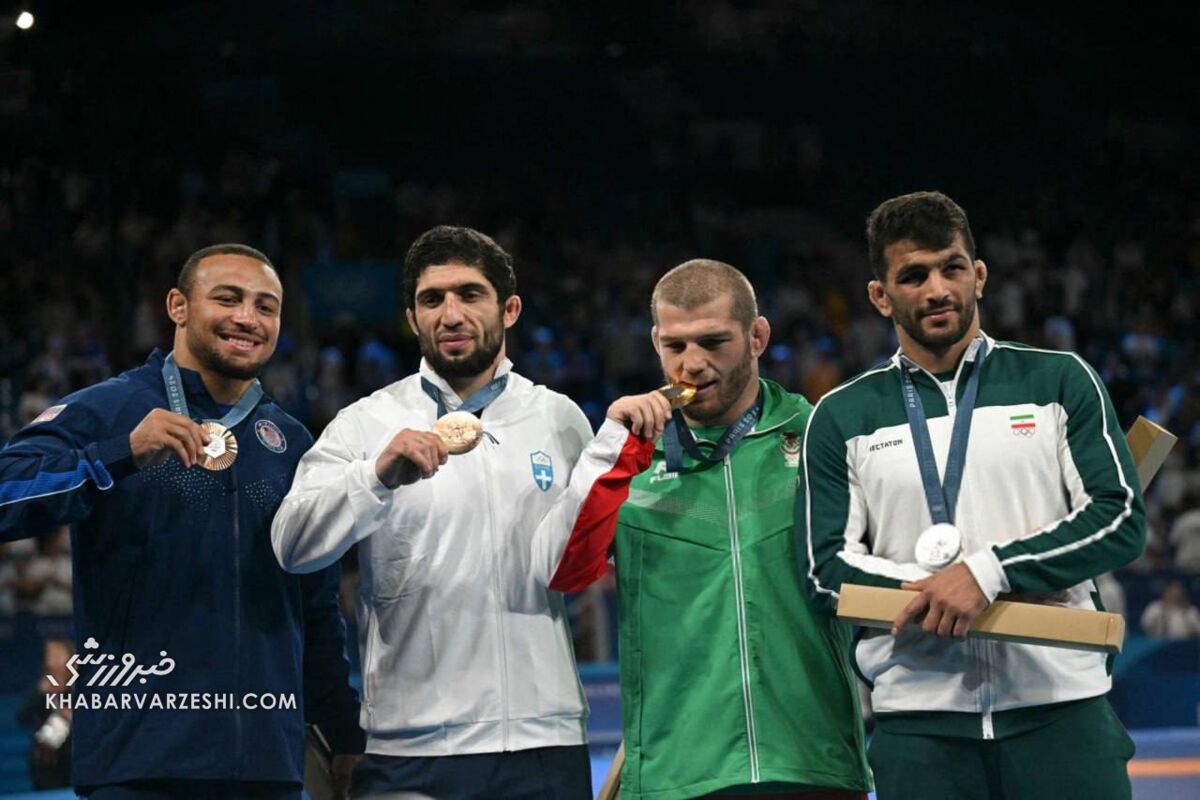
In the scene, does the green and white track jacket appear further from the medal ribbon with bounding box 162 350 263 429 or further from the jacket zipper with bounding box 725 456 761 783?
the medal ribbon with bounding box 162 350 263 429

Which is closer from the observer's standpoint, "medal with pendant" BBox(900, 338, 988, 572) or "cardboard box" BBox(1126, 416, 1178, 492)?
"medal with pendant" BBox(900, 338, 988, 572)

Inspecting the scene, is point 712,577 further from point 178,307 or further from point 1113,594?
point 1113,594

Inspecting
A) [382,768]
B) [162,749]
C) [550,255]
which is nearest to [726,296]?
[382,768]

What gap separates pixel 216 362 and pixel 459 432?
0.86 meters

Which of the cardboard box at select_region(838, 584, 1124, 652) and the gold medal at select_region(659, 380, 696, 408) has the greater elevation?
the gold medal at select_region(659, 380, 696, 408)

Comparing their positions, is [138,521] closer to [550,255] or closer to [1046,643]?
[1046,643]

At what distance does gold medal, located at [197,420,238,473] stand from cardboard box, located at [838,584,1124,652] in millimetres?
1608

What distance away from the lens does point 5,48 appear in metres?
13.8

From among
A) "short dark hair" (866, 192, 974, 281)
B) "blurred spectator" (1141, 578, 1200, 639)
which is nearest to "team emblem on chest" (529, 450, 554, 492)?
"short dark hair" (866, 192, 974, 281)

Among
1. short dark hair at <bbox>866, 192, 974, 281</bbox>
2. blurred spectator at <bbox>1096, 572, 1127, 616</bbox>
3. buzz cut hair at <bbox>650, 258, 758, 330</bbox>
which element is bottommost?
blurred spectator at <bbox>1096, 572, 1127, 616</bbox>

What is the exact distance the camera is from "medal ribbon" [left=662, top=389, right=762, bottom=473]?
3.95 m

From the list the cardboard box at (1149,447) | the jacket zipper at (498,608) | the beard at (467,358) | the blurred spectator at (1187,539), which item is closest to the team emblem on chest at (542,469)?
the jacket zipper at (498,608)

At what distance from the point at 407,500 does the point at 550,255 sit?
1304 cm

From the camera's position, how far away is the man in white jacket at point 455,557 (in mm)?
3785
